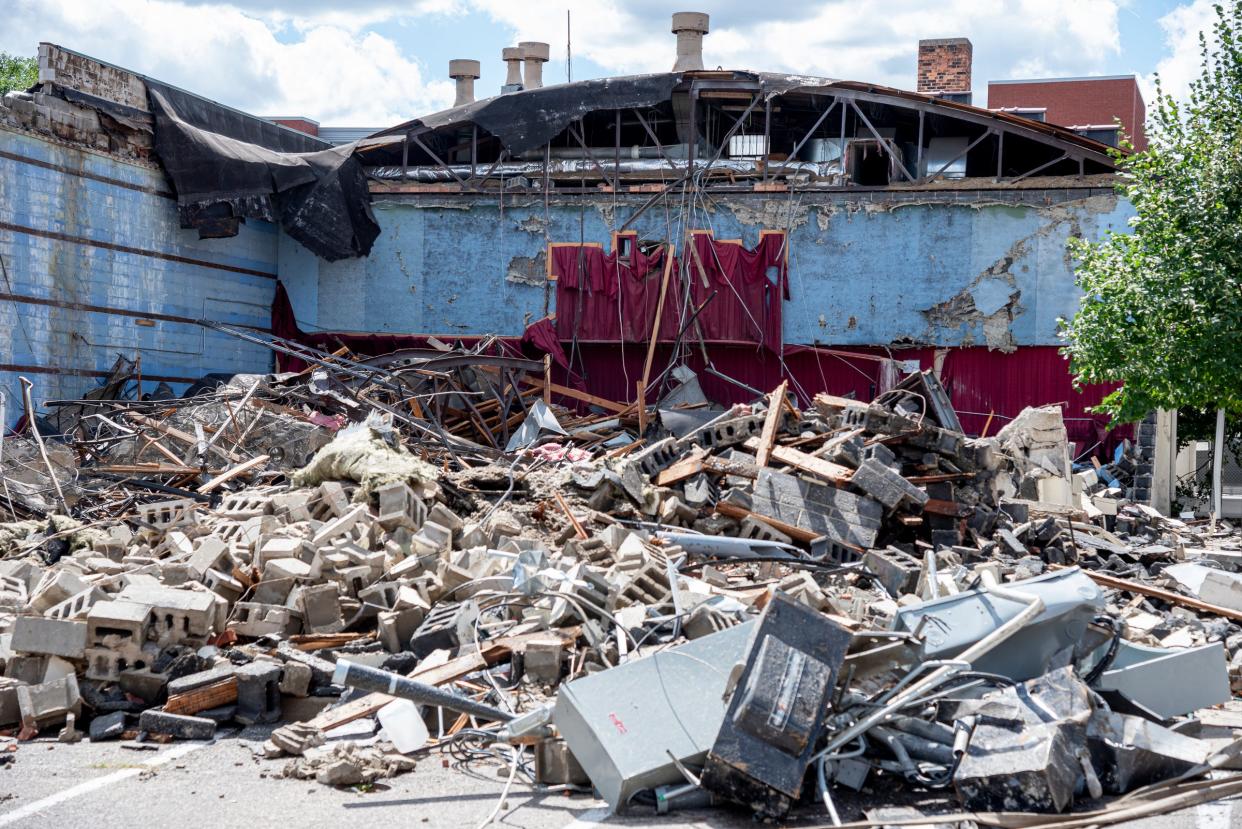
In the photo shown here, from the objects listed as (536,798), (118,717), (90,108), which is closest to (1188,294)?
(536,798)

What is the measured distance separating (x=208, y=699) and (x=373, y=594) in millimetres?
1912

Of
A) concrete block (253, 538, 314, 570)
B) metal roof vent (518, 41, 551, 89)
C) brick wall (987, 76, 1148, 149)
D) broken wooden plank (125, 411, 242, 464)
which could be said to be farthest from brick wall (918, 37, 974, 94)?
concrete block (253, 538, 314, 570)

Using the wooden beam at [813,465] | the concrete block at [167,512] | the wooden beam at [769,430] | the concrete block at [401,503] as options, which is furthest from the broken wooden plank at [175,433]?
the wooden beam at [813,465]

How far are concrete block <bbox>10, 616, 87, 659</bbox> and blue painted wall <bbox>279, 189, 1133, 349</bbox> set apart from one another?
15604mm

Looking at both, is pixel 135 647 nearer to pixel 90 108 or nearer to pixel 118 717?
pixel 118 717

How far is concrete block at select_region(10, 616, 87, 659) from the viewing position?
27.3 feet

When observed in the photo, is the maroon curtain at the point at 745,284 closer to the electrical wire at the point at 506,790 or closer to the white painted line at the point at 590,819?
the electrical wire at the point at 506,790

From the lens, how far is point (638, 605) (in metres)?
8.81

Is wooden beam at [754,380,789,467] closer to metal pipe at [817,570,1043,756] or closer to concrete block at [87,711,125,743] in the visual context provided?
metal pipe at [817,570,1043,756]

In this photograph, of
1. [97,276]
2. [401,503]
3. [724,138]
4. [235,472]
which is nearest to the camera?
[401,503]

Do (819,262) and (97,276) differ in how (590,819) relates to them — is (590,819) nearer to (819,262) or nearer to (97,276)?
(97,276)

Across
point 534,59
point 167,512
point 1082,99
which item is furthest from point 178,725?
point 1082,99

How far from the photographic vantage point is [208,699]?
8.13 metres

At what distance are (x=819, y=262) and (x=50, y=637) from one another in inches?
660
